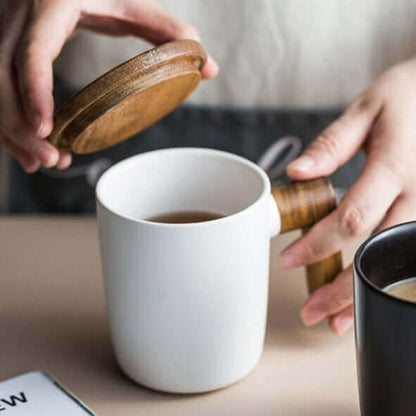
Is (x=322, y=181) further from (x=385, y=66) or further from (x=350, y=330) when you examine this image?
(x=385, y=66)

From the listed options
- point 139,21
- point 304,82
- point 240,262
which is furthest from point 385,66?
point 240,262

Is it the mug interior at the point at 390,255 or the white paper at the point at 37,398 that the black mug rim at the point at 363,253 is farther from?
the white paper at the point at 37,398

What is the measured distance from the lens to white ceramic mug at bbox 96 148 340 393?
2.08 feet

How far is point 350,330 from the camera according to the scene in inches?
30.0

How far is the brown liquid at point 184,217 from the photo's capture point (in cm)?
74

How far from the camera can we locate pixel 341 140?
0.78 metres

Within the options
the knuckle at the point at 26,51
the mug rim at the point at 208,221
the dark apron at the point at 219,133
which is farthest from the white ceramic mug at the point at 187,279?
the dark apron at the point at 219,133

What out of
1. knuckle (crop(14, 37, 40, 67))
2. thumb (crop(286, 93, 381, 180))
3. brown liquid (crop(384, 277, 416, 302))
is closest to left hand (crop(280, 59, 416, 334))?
thumb (crop(286, 93, 381, 180))

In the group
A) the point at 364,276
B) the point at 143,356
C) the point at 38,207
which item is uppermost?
the point at 364,276

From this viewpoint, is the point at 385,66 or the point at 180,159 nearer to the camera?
the point at 180,159

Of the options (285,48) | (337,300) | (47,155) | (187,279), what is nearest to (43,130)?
(47,155)

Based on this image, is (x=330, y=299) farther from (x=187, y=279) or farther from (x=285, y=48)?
(x=285, y=48)

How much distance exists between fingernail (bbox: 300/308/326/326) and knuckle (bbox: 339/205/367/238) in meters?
0.07

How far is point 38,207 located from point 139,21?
0.31 metres
